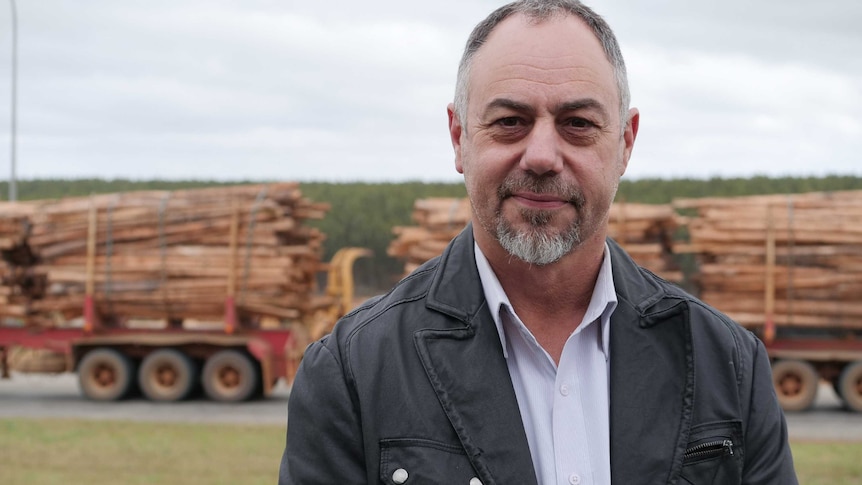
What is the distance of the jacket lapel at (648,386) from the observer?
87.4 inches

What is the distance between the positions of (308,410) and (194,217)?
14169 millimetres

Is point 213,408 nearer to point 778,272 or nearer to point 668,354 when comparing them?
point 778,272

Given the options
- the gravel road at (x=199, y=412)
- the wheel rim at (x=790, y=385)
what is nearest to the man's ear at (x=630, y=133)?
the gravel road at (x=199, y=412)

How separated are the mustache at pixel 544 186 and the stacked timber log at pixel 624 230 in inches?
520

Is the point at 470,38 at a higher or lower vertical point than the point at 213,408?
higher

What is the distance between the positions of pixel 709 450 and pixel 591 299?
1.44 ft

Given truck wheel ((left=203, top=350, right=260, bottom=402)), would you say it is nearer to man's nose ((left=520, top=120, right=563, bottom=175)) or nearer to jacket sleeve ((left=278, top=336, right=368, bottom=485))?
jacket sleeve ((left=278, top=336, right=368, bottom=485))

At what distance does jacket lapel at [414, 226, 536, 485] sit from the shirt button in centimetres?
14

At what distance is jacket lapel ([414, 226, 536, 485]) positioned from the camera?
2176mm

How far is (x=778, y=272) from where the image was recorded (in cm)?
1555

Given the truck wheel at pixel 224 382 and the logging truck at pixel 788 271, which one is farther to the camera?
the truck wheel at pixel 224 382

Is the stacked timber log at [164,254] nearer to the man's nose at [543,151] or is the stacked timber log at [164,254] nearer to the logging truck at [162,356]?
the logging truck at [162,356]

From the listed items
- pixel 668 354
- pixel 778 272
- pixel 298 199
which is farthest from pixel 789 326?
pixel 668 354

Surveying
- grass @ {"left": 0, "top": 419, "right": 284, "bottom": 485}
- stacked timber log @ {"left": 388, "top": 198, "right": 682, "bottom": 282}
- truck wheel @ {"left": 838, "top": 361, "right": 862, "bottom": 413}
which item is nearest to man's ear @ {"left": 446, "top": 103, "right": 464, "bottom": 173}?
grass @ {"left": 0, "top": 419, "right": 284, "bottom": 485}
